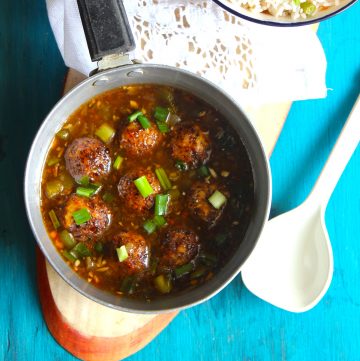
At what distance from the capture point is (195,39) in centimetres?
243

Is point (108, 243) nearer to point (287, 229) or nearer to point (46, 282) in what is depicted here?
point (46, 282)

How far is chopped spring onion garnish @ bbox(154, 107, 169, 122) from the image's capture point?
2.27 meters

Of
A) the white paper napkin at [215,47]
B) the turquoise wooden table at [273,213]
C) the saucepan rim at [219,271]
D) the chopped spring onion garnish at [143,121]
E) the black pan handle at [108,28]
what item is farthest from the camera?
the turquoise wooden table at [273,213]

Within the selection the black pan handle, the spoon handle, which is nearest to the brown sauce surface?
the black pan handle

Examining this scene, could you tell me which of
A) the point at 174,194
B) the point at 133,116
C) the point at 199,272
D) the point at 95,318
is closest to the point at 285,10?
the point at 133,116

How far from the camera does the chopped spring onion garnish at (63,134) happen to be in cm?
228

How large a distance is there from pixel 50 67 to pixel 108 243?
2.80ft

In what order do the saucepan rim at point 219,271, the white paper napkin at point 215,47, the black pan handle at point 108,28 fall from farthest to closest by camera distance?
the white paper napkin at point 215,47
the saucepan rim at point 219,271
the black pan handle at point 108,28

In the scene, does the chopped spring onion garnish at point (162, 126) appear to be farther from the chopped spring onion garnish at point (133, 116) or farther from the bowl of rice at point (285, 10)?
the bowl of rice at point (285, 10)

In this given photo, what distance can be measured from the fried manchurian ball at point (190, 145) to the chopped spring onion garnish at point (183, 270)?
394 mm

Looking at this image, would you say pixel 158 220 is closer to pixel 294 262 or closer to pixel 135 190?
pixel 135 190

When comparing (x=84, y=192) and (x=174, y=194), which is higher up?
(x=84, y=192)

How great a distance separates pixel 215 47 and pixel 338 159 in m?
0.73

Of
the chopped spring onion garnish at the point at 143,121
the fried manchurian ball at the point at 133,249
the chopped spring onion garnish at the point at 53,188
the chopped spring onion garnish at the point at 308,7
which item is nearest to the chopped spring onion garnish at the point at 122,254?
the fried manchurian ball at the point at 133,249
